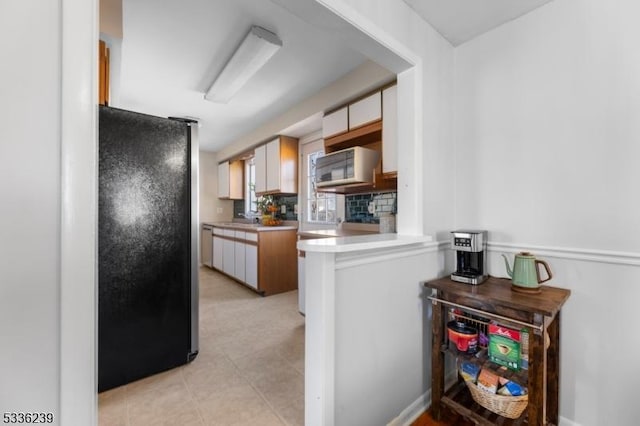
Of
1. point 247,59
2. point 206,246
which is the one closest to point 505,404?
point 247,59

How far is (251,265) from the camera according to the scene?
12.5 feet

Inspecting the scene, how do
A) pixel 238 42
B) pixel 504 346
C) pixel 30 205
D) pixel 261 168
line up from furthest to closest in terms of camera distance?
pixel 261 168 → pixel 238 42 → pixel 504 346 → pixel 30 205

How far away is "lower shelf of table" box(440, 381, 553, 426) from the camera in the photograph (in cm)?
142

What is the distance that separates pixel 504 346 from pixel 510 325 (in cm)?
12

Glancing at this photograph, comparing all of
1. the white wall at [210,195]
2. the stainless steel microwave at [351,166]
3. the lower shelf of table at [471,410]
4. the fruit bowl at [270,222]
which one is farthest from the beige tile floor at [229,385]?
the white wall at [210,195]

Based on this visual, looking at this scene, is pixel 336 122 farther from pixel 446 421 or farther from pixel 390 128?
pixel 446 421

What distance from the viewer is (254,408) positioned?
160cm

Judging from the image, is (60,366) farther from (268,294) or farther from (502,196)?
(268,294)

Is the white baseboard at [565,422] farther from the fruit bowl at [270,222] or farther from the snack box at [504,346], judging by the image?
the fruit bowl at [270,222]

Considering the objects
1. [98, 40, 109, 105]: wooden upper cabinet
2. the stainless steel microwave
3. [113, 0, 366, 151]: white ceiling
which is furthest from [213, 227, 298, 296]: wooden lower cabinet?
[98, 40, 109, 105]: wooden upper cabinet

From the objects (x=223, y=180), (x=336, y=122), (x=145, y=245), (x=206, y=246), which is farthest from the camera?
(x=223, y=180)

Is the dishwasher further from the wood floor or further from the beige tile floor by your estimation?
the wood floor

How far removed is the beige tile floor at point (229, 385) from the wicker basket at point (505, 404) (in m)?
0.98

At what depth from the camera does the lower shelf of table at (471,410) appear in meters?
1.42
